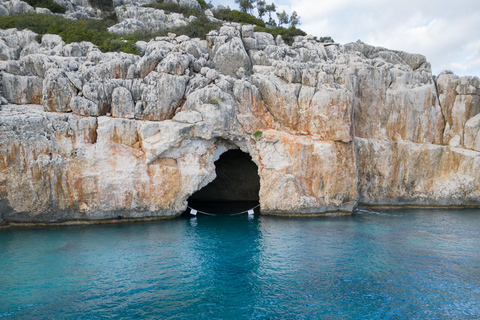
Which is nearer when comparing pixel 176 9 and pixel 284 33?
pixel 284 33

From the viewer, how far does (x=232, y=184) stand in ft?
133

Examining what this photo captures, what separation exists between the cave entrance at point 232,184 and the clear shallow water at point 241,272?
1390 cm

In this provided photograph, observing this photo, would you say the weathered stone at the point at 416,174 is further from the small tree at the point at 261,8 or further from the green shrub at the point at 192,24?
the small tree at the point at 261,8

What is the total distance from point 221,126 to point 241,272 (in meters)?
13.9

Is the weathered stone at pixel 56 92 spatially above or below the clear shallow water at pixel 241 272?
above

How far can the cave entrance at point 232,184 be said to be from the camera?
3912cm

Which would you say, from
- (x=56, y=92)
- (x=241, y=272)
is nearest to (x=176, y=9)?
(x=56, y=92)

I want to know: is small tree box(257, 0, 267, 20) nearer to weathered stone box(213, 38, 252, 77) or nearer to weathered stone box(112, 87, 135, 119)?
weathered stone box(213, 38, 252, 77)

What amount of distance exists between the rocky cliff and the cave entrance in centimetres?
917

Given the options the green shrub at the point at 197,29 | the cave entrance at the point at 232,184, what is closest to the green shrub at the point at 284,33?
the green shrub at the point at 197,29

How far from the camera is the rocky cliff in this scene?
24.5 metres

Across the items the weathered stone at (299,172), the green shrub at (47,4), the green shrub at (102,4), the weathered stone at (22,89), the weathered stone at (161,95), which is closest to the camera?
the weathered stone at (22,89)

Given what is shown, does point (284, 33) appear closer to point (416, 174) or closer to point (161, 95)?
point (161, 95)

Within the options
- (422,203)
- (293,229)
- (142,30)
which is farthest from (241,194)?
(142,30)
